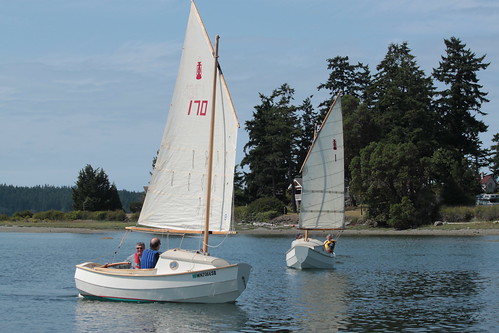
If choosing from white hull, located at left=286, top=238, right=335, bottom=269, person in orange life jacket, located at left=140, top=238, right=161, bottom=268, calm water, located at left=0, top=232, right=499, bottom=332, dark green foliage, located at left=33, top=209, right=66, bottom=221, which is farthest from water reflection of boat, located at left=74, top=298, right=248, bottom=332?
dark green foliage, located at left=33, top=209, right=66, bottom=221

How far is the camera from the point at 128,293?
30516 mm

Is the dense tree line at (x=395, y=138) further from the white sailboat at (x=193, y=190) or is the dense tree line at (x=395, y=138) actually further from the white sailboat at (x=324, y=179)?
the white sailboat at (x=193, y=190)

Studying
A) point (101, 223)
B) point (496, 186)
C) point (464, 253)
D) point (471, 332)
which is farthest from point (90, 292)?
point (496, 186)

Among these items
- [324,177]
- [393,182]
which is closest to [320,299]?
[324,177]

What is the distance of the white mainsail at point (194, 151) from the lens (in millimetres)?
29516

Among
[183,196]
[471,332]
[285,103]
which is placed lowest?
[471,332]

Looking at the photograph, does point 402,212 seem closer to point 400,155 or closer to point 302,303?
point 400,155

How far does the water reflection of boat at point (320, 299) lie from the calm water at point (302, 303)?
0.13 feet

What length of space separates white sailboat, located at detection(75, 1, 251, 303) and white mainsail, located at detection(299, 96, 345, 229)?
23.2 metres

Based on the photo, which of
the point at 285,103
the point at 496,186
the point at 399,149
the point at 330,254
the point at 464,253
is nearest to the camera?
the point at 330,254

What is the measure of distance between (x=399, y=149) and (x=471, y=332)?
81.5 meters

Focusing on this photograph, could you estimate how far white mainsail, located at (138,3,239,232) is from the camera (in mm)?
29516

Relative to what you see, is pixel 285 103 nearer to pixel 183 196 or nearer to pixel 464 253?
pixel 464 253

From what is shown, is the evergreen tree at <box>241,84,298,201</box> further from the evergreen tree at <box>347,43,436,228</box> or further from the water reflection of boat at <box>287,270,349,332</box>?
the water reflection of boat at <box>287,270,349,332</box>
